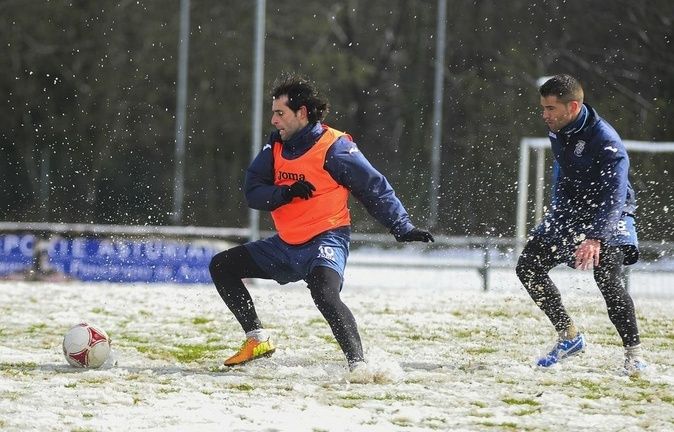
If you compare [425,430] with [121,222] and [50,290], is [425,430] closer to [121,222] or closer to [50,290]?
[50,290]

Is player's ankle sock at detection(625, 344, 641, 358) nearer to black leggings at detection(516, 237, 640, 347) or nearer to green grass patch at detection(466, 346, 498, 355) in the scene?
black leggings at detection(516, 237, 640, 347)

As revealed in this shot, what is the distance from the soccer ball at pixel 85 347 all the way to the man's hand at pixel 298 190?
134 centimetres

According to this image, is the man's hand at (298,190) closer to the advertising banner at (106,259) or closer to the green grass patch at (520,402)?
the green grass patch at (520,402)

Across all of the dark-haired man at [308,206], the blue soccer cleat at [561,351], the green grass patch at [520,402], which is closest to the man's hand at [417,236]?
the dark-haired man at [308,206]

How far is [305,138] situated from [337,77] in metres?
27.2

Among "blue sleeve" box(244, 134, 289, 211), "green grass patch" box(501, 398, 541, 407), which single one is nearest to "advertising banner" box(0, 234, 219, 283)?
"blue sleeve" box(244, 134, 289, 211)

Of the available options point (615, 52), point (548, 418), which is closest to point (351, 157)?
point (548, 418)

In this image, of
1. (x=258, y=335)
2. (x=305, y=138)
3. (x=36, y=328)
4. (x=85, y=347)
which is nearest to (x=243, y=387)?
(x=258, y=335)

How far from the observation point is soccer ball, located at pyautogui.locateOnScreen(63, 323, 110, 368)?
23.3ft

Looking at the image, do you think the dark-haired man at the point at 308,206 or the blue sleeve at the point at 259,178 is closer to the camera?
the dark-haired man at the point at 308,206

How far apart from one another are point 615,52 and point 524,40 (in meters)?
3.38

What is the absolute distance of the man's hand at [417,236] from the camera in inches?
264

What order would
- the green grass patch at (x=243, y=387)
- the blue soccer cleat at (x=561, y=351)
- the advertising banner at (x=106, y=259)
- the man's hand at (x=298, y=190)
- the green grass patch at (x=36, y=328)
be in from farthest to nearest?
the advertising banner at (x=106, y=259)
the green grass patch at (x=36, y=328)
the blue soccer cleat at (x=561, y=351)
the man's hand at (x=298, y=190)
the green grass patch at (x=243, y=387)

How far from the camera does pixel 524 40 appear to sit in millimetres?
31031
